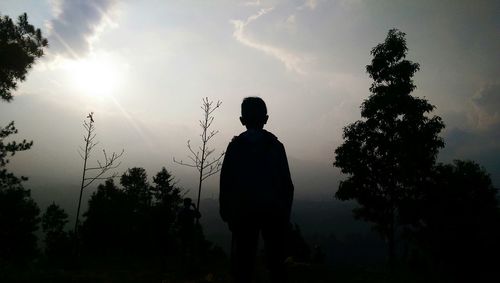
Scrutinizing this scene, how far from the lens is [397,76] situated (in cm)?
1633

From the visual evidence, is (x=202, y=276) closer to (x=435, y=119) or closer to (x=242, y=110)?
(x=242, y=110)

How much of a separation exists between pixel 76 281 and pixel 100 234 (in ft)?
135

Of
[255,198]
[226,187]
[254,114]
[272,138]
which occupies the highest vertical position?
[254,114]

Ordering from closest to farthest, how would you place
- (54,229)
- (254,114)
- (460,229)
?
(254,114) → (460,229) → (54,229)

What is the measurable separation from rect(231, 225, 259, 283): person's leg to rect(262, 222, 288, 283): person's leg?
0.40 ft

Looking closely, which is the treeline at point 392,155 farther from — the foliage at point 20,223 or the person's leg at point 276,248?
the foliage at point 20,223

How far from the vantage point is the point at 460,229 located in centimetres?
2256

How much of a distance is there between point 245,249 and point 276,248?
30cm

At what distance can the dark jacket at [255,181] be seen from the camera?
2752 millimetres

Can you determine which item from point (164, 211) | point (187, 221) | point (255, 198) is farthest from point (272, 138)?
point (164, 211)

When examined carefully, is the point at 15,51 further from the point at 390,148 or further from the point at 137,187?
the point at 137,187

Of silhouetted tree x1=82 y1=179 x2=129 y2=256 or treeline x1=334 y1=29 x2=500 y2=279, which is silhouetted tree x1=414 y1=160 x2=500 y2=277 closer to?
treeline x1=334 y1=29 x2=500 y2=279

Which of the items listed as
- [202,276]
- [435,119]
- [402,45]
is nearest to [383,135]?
[435,119]

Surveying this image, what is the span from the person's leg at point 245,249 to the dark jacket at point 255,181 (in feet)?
0.37
